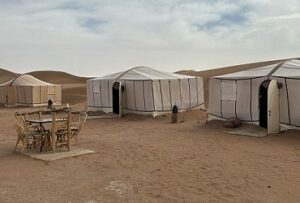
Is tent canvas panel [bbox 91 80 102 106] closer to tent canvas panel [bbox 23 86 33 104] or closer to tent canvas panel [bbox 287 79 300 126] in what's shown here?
tent canvas panel [bbox 23 86 33 104]

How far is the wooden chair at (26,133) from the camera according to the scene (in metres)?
10.0

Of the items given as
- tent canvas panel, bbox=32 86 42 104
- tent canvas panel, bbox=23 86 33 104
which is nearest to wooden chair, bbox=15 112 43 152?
tent canvas panel, bbox=32 86 42 104

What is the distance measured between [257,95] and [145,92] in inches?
267

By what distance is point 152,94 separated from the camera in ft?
64.9

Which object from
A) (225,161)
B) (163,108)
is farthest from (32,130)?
(163,108)

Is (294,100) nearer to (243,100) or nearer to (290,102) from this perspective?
(290,102)

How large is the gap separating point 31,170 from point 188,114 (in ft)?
40.7

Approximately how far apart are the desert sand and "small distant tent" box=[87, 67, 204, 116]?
667cm

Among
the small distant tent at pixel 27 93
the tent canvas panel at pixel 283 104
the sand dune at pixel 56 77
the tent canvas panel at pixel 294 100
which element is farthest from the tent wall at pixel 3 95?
the sand dune at pixel 56 77

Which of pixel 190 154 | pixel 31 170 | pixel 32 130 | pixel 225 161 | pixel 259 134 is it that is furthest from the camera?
pixel 259 134

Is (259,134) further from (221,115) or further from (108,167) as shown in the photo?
(108,167)

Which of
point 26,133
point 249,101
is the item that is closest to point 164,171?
point 26,133

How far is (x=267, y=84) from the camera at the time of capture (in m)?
14.3

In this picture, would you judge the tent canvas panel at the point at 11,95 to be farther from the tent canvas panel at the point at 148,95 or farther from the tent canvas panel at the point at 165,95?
the tent canvas panel at the point at 165,95
